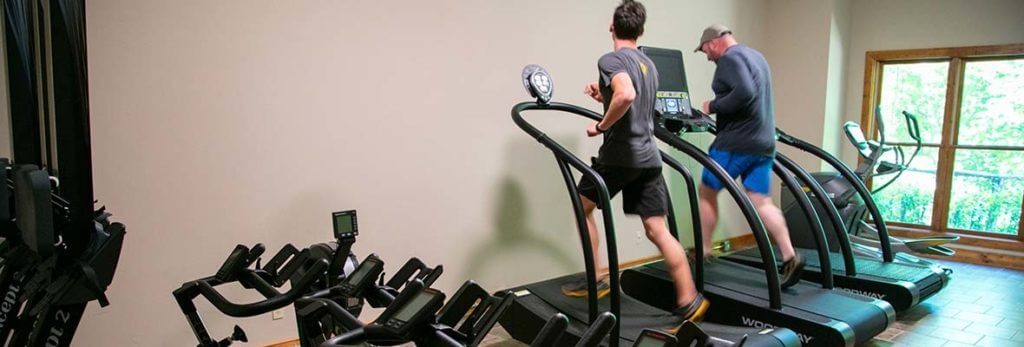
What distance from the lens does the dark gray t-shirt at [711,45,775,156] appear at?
3167 millimetres

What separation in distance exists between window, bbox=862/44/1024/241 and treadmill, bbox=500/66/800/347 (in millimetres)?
3960

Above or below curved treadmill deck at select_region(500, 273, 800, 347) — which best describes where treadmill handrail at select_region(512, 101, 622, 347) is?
above

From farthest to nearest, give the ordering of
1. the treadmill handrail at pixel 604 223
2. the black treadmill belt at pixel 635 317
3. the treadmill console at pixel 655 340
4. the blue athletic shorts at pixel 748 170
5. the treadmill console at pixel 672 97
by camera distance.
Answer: the treadmill console at pixel 672 97
the blue athletic shorts at pixel 748 170
the treadmill handrail at pixel 604 223
the black treadmill belt at pixel 635 317
the treadmill console at pixel 655 340

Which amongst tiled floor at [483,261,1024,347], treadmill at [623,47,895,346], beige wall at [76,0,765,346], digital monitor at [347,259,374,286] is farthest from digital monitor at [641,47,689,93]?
digital monitor at [347,259,374,286]

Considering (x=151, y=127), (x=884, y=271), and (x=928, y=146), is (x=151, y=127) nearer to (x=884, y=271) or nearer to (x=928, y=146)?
(x=884, y=271)

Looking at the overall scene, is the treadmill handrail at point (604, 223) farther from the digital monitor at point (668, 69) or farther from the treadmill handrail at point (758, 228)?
the digital monitor at point (668, 69)

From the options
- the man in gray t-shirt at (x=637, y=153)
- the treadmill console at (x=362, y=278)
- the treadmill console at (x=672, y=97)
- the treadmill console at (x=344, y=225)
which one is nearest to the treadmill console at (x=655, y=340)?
the treadmill console at (x=362, y=278)

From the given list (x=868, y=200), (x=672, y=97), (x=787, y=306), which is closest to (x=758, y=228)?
(x=787, y=306)

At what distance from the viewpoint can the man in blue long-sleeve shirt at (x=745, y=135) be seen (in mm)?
3160

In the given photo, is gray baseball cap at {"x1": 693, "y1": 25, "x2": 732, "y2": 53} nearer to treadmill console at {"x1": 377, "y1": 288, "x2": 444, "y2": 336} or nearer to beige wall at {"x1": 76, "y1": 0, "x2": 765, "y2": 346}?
beige wall at {"x1": 76, "y1": 0, "x2": 765, "y2": 346}

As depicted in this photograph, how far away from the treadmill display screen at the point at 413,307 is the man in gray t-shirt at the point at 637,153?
165 centimetres

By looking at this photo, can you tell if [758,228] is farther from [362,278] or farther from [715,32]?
[362,278]

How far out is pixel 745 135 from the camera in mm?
3205

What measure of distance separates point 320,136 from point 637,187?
1540 mm
